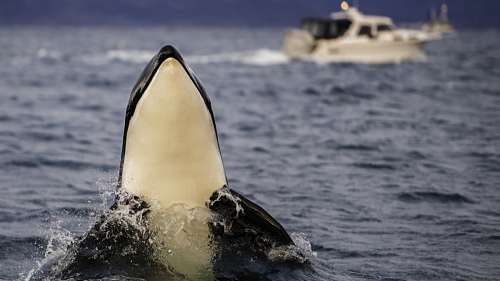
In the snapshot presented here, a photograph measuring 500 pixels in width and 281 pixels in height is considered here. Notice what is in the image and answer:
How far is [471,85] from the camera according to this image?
2553 cm

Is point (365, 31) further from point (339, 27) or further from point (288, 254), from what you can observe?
point (288, 254)

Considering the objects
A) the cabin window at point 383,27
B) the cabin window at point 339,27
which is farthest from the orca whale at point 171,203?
the cabin window at point 339,27

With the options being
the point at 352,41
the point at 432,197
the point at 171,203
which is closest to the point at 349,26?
the point at 352,41

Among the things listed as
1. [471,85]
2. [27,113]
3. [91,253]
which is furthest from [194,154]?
[471,85]

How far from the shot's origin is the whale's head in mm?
5668

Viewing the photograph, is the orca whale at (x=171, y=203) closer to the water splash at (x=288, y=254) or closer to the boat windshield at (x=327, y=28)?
the water splash at (x=288, y=254)

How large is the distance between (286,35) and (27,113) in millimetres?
28952

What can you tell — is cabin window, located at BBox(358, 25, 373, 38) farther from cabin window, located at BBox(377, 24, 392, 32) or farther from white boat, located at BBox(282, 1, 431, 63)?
cabin window, located at BBox(377, 24, 392, 32)

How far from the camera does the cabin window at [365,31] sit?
136ft

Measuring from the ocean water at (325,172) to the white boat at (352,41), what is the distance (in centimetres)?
1677

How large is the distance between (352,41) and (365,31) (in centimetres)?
167

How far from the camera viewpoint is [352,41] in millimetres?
40125

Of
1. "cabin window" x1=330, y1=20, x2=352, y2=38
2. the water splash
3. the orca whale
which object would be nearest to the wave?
the water splash

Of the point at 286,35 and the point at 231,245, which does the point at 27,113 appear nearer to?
the point at 231,245
